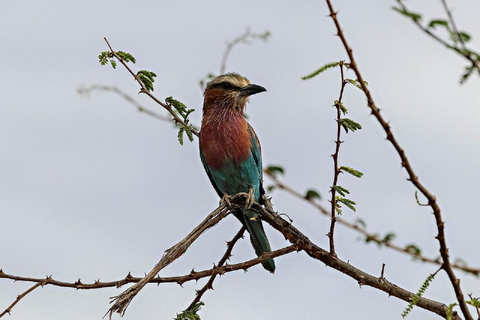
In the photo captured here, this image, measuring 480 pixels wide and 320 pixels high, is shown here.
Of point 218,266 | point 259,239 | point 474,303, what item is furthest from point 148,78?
point 474,303

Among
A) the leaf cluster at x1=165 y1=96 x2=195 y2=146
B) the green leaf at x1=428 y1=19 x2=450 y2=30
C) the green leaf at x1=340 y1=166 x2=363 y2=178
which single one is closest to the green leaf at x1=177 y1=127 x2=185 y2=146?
the leaf cluster at x1=165 y1=96 x2=195 y2=146

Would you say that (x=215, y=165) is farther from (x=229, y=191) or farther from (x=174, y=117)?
(x=174, y=117)

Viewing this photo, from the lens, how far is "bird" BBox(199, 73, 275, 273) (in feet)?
23.4

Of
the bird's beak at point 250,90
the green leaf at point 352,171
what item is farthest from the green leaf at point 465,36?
the bird's beak at point 250,90

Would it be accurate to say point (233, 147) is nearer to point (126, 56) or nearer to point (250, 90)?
point (250, 90)

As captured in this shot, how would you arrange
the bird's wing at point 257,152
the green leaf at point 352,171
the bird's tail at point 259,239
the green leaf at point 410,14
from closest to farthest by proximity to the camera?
the green leaf at point 410,14 → the green leaf at point 352,171 → the bird's tail at point 259,239 → the bird's wing at point 257,152

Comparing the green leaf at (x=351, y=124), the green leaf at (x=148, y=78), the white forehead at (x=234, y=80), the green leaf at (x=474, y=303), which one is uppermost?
the white forehead at (x=234, y=80)

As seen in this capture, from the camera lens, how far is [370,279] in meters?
4.60

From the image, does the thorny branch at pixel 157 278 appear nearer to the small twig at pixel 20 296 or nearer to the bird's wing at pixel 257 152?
the small twig at pixel 20 296

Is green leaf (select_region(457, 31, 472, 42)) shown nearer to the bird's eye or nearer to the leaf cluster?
the leaf cluster

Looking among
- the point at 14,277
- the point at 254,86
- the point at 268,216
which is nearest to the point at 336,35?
the point at 268,216

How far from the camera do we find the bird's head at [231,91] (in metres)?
7.76

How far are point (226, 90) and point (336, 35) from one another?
191 inches

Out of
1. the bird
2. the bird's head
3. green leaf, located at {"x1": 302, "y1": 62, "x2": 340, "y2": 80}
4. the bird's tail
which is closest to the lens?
green leaf, located at {"x1": 302, "y1": 62, "x2": 340, "y2": 80}
